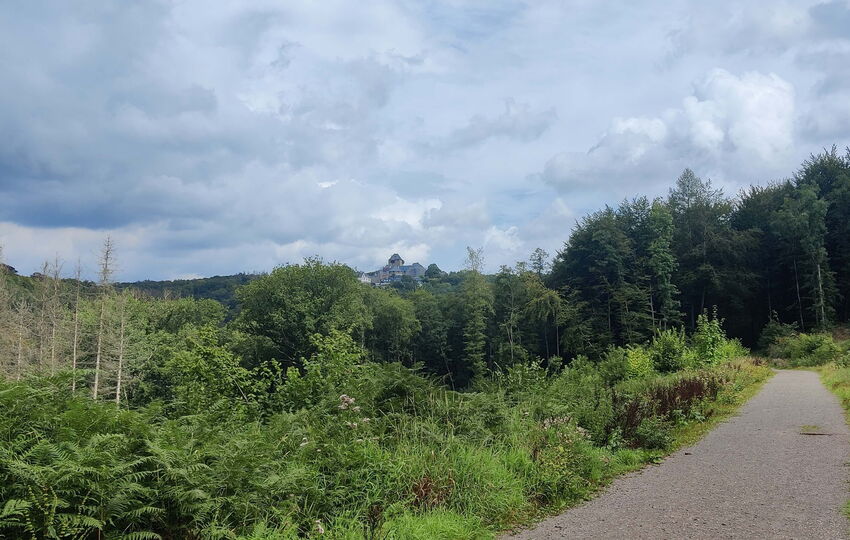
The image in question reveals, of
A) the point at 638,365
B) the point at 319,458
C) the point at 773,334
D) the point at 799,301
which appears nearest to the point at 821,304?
the point at 773,334

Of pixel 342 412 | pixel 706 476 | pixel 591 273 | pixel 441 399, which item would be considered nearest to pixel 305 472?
pixel 342 412

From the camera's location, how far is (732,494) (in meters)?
6.43

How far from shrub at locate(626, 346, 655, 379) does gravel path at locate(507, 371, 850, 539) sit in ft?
26.2

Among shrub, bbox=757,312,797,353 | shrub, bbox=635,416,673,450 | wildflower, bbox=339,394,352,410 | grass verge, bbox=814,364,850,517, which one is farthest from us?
shrub, bbox=757,312,797,353

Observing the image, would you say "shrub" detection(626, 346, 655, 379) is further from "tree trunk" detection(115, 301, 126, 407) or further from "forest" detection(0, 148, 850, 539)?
"tree trunk" detection(115, 301, 126, 407)

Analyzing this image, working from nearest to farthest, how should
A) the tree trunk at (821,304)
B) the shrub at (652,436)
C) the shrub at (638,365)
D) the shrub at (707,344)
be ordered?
1. the shrub at (652,436)
2. the shrub at (638,365)
3. the shrub at (707,344)
4. the tree trunk at (821,304)

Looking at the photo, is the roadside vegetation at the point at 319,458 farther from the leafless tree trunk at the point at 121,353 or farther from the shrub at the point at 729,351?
the leafless tree trunk at the point at 121,353

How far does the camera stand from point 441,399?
7750mm

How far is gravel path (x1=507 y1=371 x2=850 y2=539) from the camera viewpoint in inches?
208

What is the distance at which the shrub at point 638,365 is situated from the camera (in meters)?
18.7

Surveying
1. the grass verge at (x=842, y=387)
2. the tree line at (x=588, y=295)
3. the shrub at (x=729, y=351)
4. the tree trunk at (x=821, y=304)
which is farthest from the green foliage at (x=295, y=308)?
the tree trunk at (x=821, y=304)

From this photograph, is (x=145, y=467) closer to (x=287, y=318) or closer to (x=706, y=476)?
(x=706, y=476)

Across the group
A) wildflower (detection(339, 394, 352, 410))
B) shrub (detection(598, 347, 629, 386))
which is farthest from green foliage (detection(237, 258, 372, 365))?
wildflower (detection(339, 394, 352, 410))

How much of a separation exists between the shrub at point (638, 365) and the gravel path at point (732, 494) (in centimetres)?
797
